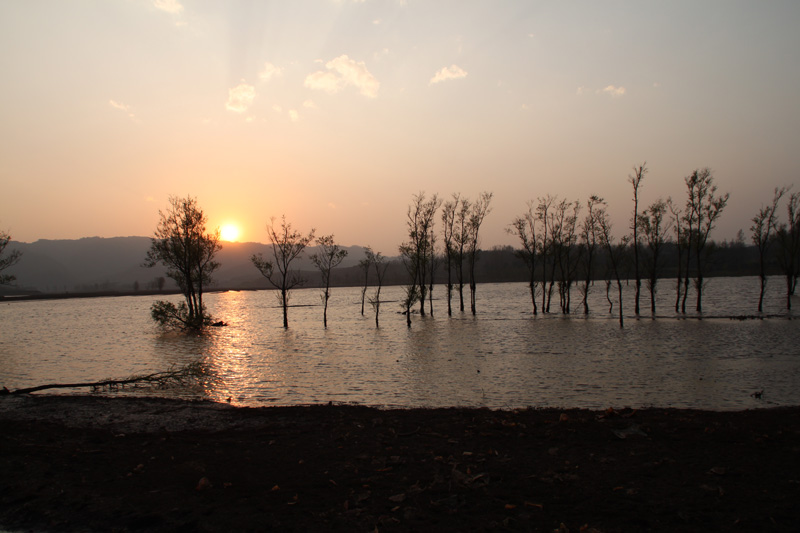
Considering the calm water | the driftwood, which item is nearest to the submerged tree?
the calm water

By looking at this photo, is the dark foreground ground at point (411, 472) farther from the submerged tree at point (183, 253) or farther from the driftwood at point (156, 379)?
the submerged tree at point (183, 253)

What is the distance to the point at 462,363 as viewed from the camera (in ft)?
74.7

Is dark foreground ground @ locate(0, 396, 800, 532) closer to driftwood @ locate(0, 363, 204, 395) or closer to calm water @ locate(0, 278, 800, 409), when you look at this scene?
calm water @ locate(0, 278, 800, 409)

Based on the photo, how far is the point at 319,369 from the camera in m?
21.7

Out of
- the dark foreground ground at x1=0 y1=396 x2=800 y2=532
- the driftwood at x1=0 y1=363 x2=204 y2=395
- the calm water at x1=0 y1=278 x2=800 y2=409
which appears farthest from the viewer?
the driftwood at x1=0 y1=363 x2=204 y2=395

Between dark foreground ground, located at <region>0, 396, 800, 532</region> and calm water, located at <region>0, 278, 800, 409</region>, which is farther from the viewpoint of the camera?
calm water, located at <region>0, 278, 800, 409</region>

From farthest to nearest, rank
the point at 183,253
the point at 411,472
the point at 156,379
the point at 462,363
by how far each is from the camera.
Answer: the point at 183,253
the point at 462,363
the point at 156,379
the point at 411,472

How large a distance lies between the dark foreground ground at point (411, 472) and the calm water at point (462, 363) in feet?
13.5

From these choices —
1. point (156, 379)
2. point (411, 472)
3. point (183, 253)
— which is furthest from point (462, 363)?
point (183, 253)

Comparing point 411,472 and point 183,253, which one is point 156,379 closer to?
point 411,472

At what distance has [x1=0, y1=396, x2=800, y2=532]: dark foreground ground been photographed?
602cm

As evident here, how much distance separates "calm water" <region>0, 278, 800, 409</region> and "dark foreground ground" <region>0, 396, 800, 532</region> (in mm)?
4122

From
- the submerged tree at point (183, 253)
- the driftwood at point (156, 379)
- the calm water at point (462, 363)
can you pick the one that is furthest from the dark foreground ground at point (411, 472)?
the submerged tree at point (183, 253)

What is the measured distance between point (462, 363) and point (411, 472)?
1549 cm
